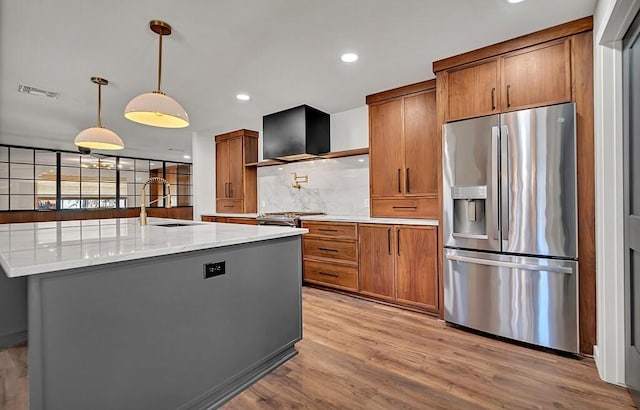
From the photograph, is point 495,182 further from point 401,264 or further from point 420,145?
point 401,264

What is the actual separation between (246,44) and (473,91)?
75.5 inches

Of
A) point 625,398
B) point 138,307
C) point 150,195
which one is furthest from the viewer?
point 150,195

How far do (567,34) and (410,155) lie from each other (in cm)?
153

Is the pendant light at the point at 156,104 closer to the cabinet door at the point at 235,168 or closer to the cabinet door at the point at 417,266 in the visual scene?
the cabinet door at the point at 417,266

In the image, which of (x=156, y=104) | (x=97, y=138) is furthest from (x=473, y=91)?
(x=97, y=138)

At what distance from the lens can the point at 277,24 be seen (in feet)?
7.23

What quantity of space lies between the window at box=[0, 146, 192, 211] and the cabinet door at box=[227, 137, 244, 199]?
501 cm

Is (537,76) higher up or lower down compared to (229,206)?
higher up

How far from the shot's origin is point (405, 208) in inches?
133

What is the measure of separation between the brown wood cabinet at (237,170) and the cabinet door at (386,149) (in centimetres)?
242

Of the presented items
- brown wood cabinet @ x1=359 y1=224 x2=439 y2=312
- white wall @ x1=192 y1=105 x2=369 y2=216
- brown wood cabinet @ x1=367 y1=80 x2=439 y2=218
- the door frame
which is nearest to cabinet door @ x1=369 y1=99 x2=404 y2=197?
brown wood cabinet @ x1=367 y1=80 x2=439 y2=218

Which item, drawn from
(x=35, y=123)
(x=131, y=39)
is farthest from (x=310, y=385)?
(x=35, y=123)

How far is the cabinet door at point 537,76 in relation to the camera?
86.5 inches

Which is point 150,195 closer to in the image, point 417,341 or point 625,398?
point 417,341
